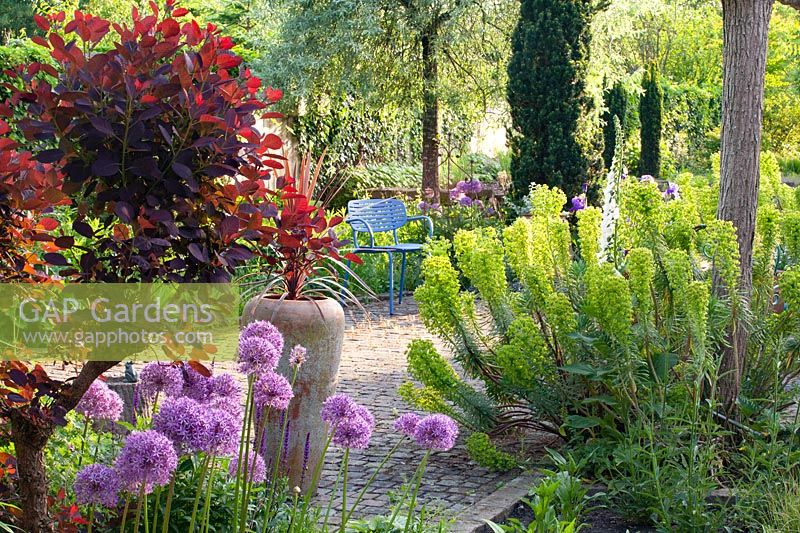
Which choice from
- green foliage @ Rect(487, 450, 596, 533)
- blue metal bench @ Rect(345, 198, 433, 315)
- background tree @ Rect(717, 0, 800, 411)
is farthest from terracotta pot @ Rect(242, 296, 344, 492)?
blue metal bench @ Rect(345, 198, 433, 315)

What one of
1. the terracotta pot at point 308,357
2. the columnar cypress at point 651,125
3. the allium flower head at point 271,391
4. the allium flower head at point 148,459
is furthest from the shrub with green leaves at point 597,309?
the columnar cypress at point 651,125

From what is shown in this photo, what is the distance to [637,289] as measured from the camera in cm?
366

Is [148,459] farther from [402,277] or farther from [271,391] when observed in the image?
[402,277]

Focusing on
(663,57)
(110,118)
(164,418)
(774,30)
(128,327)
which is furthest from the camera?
(663,57)

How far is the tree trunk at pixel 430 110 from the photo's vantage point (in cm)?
1347

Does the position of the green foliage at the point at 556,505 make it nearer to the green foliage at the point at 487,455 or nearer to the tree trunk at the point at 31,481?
the green foliage at the point at 487,455

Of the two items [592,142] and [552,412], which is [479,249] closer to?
[552,412]

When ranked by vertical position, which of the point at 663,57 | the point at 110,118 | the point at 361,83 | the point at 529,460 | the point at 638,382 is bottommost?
the point at 529,460

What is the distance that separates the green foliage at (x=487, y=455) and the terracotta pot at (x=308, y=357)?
73 cm

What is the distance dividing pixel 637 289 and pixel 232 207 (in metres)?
1.92

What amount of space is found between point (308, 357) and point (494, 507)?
3.05 ft

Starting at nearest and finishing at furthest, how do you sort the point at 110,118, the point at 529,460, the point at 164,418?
1. the point at 164,418
2. the point at 110,118
3. the point at 529,460

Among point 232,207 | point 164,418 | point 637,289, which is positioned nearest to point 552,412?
point 637,289

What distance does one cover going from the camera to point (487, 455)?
423cm
